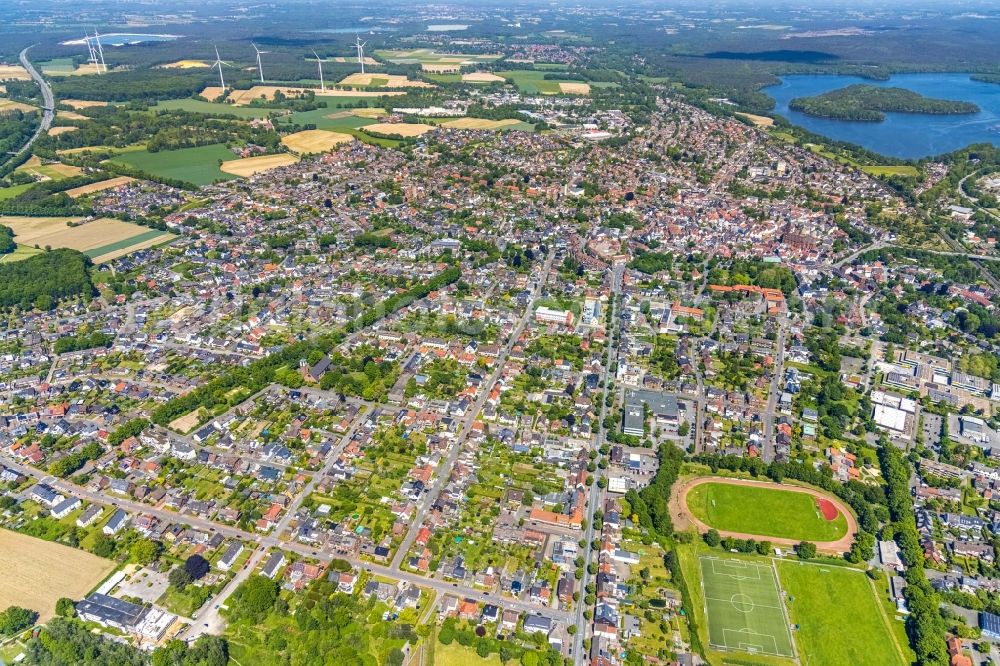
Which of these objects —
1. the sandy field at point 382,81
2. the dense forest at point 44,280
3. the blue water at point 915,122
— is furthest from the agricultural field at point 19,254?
the blue water at point 915,122

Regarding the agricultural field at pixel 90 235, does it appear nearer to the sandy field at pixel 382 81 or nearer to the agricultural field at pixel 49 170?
the agricultural field at pixel 49 170

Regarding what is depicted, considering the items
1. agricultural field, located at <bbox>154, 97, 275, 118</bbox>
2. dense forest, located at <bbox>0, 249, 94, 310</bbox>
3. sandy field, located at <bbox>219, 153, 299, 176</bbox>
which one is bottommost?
dense forest, located at <bbox>0, 249, 94, 310</bbox>

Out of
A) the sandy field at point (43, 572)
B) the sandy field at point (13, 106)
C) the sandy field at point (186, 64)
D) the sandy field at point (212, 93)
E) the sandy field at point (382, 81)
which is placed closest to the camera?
the sandy field at point (43, 572)

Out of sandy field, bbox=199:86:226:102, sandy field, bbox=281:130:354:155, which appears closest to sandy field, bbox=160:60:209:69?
sandy field, bbox=199:86:226:102

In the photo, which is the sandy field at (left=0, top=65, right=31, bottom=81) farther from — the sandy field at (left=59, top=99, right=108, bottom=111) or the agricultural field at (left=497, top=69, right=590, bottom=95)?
the agricultural field at (left=497, top=69, right=590, bottom=95)

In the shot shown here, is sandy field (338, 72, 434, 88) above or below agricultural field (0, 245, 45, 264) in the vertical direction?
above

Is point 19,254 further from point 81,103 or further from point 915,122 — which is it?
point 915,122
